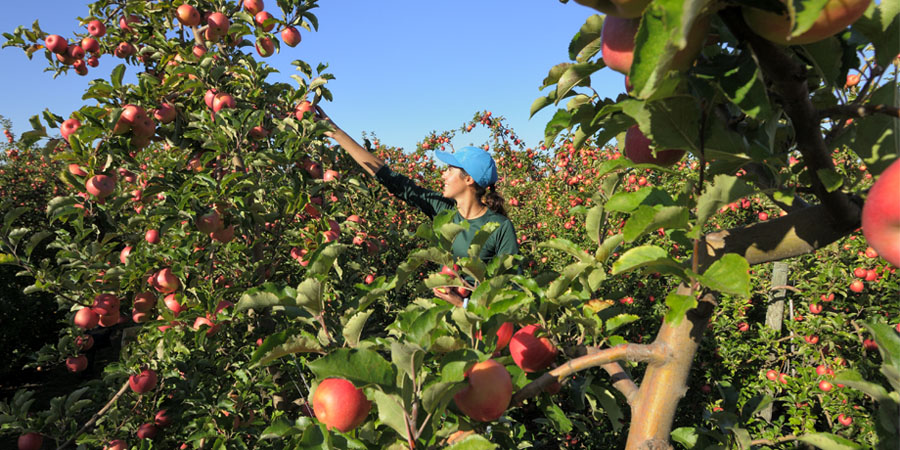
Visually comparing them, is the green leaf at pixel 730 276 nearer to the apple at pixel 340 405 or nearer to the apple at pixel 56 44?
the apple at pixel 340 405

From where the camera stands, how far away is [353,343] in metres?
0.96

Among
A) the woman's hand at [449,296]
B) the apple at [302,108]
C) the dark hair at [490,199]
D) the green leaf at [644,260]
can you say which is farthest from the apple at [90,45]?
the green leaf at [644,260]

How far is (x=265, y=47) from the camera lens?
2.82 metres

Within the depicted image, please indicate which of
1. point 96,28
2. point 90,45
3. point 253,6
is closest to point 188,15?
point 253,6

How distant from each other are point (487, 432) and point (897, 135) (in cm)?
85

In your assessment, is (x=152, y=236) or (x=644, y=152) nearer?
(x=644, y=152)

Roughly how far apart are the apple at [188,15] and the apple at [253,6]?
0.27m

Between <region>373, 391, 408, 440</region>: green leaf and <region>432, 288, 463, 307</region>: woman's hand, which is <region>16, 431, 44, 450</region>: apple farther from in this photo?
<region>373, 391, 408, 440</region>: green leaf

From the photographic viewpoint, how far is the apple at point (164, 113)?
2.26 m

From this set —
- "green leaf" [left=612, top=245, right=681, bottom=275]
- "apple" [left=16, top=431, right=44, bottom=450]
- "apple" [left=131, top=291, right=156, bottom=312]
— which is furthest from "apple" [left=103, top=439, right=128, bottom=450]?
"green leaf" [left=612, top=245, right=681, bottom=275]

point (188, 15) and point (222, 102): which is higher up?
point (188, 15)

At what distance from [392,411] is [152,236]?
91.8 inches

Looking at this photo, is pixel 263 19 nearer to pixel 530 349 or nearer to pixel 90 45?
pixel 90 45

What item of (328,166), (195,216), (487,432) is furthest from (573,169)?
(487,432)
